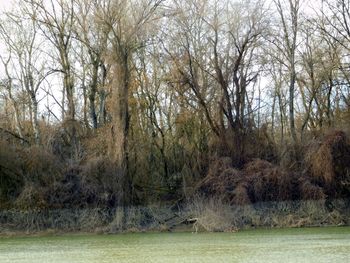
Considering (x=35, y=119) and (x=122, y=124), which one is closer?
(x=122, y=124)

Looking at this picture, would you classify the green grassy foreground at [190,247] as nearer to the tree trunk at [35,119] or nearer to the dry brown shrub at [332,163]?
the dry brown shrub at [332,163]

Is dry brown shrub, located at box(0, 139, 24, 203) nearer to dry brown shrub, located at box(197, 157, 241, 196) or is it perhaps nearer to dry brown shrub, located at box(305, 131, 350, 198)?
dry brown shrub, located at box(197, 157, 241, 196)

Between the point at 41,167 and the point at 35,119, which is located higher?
the point at 35,119

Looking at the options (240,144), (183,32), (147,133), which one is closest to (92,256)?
(240,144)

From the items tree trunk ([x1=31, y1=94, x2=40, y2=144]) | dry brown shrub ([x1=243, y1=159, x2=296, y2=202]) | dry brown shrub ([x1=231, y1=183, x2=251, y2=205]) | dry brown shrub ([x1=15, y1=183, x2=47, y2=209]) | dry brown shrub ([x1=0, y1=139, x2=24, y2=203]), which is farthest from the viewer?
tree trunk ([x1=31, y1=94, x2=40, y2=144])

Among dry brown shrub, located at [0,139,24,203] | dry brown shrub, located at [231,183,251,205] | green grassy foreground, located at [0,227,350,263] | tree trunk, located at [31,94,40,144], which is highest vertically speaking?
tree trunk, located at [31,94,40,144]

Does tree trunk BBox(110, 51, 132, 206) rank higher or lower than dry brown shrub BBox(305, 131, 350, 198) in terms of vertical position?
higher

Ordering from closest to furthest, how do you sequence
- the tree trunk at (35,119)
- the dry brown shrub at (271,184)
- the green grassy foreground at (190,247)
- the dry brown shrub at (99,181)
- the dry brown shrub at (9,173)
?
the green grassy foreground at (190,247) → the dry brown shrub at (271,184) → the dry brown shrub at (99,181) → the dry brown shrub at (9,173) → the tree trunk at (35,119)

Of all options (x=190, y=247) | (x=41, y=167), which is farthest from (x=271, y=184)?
(x=41, y=167)

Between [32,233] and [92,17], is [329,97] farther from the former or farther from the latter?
[32,233]

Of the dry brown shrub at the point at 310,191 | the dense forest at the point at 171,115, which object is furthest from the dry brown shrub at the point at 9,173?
the dry brown shrub at the point at 310,191

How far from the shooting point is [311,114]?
4094cm

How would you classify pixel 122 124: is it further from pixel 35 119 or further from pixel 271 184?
Answer: pixel 271 184

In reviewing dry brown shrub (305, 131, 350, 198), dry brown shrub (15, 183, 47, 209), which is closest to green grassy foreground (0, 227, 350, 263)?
dry brown shrub (15, 183, 47, 209)
